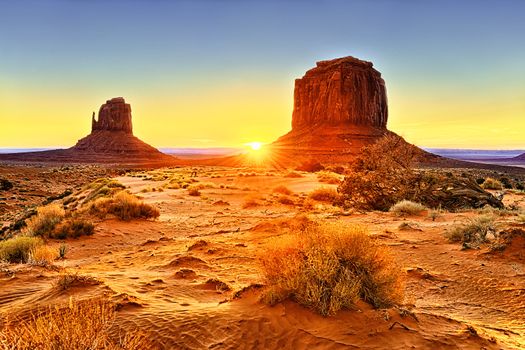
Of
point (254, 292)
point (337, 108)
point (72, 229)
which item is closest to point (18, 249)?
point (72, 229)

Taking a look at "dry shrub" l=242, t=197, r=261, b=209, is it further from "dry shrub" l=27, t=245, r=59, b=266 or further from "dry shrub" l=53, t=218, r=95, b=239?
"dry shrub" l=27, t=245, r=59, b=266

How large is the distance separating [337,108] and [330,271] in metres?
99.6

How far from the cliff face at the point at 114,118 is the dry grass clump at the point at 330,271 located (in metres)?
147

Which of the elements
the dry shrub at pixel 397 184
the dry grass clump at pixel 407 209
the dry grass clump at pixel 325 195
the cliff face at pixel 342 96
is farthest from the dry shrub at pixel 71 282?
the cliff face at pixel 342 96

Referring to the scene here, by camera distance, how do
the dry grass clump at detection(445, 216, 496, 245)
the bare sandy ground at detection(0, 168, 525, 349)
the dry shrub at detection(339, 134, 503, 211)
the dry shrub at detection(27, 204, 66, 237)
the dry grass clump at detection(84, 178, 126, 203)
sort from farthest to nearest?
the dry grass clump at detection(84, 178, 126, 203) → the dry shrub at detection(339, 134, 503, 211) → the dry shrub at detection(27, 204, 66, 237) → the dry grass clump at detection(445, 216, 496, 245) → the bare sandy ground at detection(0, 168, 525, 349)

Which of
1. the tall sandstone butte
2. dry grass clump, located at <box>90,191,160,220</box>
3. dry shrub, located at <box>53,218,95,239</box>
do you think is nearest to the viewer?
dry shrub, located at <box>53,218,95,239</box>

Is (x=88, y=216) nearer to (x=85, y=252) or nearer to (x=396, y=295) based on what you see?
(x=85, y=252)

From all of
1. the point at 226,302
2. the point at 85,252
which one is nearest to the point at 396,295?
the point at 226,302

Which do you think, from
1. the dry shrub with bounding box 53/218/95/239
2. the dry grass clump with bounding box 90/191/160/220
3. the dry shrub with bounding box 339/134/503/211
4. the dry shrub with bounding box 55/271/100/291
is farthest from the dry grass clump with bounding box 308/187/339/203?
the dry shrub with bounding box 55/271/100/291

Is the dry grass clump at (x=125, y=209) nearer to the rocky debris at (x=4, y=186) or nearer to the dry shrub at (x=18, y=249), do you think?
the dry shrub at (x=18, y=249)

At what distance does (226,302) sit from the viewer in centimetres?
548

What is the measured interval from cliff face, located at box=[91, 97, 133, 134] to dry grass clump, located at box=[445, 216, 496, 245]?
14505 cm

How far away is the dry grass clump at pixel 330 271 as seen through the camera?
4934mm

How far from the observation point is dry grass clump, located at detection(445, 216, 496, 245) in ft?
34.3
